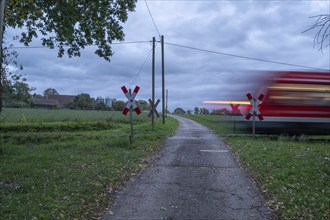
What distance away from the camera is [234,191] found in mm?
8672

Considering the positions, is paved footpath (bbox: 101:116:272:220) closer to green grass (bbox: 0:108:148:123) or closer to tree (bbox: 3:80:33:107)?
tree (bbox: 3:80:33:107)

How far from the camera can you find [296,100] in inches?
758

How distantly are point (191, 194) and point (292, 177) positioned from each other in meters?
2.85

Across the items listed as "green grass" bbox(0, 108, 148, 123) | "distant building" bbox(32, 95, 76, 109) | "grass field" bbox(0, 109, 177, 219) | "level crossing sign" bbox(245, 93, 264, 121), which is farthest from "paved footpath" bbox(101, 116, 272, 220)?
"distant building" bbox(32, 95, 76, 109)

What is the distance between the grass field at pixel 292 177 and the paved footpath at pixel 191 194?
0.35m

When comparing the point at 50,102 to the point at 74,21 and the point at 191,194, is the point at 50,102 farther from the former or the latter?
the point at 191,194

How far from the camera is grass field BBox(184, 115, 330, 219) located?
7309mm

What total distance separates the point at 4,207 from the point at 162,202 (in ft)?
9.74

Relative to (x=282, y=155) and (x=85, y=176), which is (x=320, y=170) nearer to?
(x=282, y=155)

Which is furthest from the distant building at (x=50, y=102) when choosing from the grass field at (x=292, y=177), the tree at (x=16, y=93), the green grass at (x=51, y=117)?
the grass field at (x=292, y=177)

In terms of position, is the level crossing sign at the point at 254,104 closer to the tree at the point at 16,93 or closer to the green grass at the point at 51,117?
the tree at the point at 16,93

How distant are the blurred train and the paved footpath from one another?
752 centimetres

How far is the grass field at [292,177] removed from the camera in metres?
7.31

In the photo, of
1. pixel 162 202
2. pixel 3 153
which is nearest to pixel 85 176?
pixel 162 202
